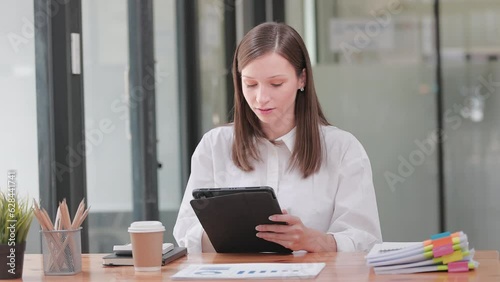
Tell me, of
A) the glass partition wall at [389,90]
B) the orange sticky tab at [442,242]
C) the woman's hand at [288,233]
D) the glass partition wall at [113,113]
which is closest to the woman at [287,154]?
the woman's hand at [288,233]

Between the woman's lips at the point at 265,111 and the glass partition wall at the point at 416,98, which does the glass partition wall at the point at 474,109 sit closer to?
the glass partition wall at the point at 416,98

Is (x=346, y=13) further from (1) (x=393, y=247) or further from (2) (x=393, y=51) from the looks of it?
(1) (x=393, y=247)

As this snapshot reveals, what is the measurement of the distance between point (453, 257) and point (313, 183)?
810 mm

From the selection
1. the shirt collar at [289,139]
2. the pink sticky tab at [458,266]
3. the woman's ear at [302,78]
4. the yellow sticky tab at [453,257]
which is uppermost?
the woman's ear at [302,78]

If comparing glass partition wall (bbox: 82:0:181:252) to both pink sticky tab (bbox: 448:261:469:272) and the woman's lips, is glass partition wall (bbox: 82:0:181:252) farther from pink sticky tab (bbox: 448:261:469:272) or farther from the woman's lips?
pink sticky tab (bbox: 448:261:469:272)

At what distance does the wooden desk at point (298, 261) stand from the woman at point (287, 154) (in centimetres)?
29

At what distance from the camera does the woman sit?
2748 mm

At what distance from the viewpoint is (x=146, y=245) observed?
224 centimetres

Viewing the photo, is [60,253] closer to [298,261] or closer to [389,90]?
[298,261]

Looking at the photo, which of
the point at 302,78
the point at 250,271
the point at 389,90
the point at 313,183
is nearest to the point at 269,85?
the point at 302,78

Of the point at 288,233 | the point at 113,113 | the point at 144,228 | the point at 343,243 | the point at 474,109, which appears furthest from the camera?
the point at 474,109

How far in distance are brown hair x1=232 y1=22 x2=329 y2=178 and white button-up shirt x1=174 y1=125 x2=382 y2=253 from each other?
31mm

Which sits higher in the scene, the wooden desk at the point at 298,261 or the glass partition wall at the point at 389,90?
the glass partition wall at the point at 389,90

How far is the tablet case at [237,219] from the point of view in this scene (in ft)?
7.91
